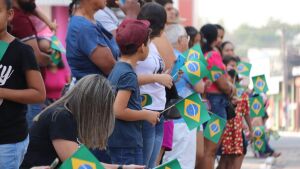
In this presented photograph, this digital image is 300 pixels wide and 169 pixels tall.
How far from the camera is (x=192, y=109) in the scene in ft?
29.1

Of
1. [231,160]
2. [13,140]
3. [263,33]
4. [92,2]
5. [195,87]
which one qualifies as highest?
[92,2]

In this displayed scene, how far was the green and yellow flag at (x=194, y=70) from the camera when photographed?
10.0 metres

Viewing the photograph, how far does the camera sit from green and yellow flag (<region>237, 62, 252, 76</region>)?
1399cm

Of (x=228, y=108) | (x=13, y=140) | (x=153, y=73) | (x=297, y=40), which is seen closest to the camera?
(x=13, y=140)

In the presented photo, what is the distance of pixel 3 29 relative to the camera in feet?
23.5

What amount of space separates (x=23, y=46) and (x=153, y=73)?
178cm

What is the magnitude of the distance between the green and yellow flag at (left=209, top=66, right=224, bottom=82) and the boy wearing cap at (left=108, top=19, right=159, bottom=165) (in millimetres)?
3861

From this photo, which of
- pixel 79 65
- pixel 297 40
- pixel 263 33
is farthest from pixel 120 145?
pixel 263 33

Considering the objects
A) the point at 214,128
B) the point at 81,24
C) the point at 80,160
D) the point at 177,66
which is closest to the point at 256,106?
the point at 214,128

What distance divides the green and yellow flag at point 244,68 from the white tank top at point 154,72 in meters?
5.17

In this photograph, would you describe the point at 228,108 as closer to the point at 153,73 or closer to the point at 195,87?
the point at 195,87

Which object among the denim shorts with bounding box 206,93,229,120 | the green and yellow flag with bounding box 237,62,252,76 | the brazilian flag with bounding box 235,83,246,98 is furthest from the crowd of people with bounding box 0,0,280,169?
the green and yellow flag with bounding box 237,62,252,76

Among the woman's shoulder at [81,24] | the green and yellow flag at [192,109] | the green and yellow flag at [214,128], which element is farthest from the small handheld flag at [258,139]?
the woman's shoulder at [81,24]

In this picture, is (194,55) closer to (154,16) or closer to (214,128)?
(154,16)
